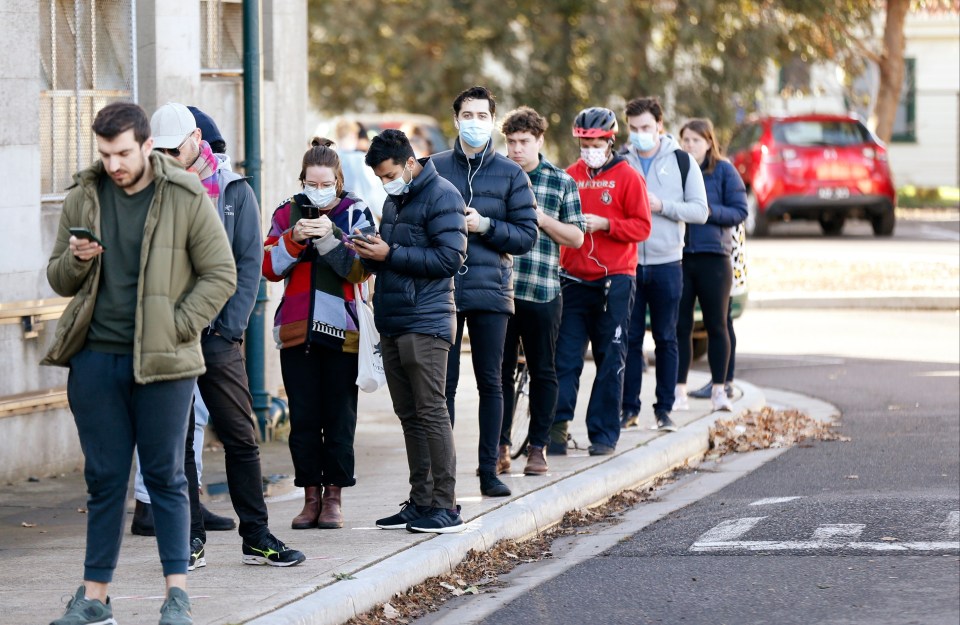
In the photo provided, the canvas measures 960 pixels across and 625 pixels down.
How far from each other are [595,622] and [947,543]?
6.37 feet

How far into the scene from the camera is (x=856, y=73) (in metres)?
34.4

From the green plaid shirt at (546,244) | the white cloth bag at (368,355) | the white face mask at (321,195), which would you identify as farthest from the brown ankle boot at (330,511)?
the green plaid shirt at (546,244)

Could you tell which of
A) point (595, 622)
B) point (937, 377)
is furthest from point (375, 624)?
point (937, 377)

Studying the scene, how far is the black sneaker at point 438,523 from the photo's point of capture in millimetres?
7793

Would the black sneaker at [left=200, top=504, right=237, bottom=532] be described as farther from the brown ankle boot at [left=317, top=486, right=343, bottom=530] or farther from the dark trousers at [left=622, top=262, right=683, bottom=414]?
the dark trousers at [left=622, top=262, right=683, bottom=414]

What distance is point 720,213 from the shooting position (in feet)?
38.4

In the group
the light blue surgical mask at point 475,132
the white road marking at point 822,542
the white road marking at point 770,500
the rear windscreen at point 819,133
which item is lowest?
the white road marking at point 770,500

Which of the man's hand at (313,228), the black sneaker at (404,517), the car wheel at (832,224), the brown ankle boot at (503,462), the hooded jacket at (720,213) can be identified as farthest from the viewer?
the car wheel at (832,224)

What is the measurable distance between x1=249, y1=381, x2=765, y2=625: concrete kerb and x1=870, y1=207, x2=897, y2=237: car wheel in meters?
16.6

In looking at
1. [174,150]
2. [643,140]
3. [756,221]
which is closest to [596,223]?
[643,140]

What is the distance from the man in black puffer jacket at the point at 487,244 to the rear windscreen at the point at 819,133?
1954cm

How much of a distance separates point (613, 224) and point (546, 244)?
828mm

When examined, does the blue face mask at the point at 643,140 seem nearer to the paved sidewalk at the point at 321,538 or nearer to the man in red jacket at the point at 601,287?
the man in red jacket at the point at 601,287

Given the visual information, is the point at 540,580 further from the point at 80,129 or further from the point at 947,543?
the point at 80,129
